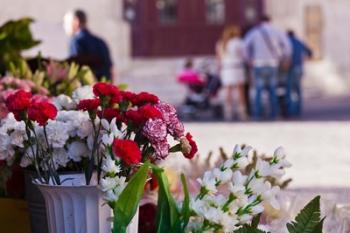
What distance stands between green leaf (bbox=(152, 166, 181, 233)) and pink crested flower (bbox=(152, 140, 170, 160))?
126mm

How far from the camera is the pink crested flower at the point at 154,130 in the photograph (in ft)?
9.29

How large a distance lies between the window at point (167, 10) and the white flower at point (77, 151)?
767 inches

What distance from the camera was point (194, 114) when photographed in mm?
15672

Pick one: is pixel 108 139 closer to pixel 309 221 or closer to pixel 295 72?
pixel 309 221

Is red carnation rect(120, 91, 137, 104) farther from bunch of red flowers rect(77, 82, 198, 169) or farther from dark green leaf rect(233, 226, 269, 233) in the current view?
dark green leaf rect(233, 226, 269, 233)

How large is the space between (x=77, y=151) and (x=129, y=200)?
0.43 meters

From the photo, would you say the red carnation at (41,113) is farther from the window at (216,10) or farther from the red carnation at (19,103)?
the window at (216,10)

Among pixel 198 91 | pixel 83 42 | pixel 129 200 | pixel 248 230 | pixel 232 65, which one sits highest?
pixel 129 200

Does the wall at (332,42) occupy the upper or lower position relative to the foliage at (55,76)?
lower

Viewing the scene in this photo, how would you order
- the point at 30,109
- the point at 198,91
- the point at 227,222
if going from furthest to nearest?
the point at 198,91, the point at 30,109, the point at 227,222

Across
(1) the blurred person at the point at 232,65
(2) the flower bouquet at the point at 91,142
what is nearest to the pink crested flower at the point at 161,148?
(2) the flower bouquet at the point at 91,142

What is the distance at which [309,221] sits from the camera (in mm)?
2746

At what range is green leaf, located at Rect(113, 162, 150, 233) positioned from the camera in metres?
2.64

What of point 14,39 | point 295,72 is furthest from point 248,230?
point 295,72
